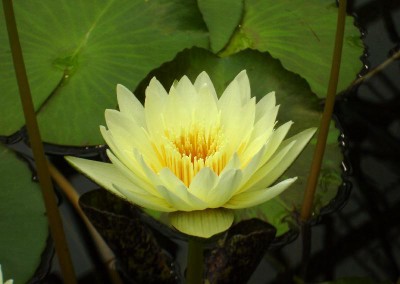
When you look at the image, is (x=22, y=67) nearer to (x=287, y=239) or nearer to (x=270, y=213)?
(x=270, y=213)

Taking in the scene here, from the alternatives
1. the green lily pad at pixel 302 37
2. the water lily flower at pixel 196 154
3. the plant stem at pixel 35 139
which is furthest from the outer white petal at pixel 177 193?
the green lily pad at pixel 302 37

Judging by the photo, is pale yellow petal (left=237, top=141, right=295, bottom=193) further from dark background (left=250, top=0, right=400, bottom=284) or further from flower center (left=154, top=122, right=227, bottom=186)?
dark background (left=250, top=0, right=400, bottom=284)

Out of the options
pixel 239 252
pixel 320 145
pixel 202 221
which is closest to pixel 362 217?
pixel 320 145

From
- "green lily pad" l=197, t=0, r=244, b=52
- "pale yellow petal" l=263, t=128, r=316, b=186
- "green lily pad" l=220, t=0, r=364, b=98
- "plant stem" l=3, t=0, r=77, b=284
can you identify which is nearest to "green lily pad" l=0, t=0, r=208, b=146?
"green lily pad" l=197, t=0, r=244, b=52

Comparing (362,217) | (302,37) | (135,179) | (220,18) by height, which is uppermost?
(220,18)

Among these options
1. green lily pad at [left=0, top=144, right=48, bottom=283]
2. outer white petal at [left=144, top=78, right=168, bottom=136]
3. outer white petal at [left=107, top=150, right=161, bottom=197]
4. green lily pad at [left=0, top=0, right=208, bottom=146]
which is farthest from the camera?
green lily pad at [left=0, top=0, right=208, bottom=146]

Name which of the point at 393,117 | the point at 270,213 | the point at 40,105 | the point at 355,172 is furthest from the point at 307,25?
the point at 40,105

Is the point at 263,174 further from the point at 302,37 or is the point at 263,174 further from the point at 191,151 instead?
the point at 302,37
